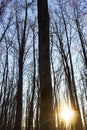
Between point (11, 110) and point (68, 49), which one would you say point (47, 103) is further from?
point (11, 110)

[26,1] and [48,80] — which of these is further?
[26,1]

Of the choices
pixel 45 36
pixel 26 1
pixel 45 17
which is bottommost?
pixel 45 36

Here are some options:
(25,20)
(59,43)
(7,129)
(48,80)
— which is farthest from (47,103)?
(7,129)

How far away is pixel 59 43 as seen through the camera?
1602 centimetres

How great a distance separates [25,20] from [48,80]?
11.6 m

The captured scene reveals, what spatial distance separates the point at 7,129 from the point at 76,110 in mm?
10946

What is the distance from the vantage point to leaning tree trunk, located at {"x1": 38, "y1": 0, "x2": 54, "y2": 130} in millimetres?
3182

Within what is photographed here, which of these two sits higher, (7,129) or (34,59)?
(34,59)

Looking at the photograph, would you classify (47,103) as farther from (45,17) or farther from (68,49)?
(68,49)

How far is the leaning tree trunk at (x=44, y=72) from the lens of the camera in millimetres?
3182

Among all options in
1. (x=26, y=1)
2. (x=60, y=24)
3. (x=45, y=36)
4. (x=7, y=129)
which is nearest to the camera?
(x=45, y=36)

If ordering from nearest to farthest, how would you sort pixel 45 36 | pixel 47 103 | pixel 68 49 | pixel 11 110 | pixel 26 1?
pixel 47 103 < pixel 45 36 < pixel 26 1 < pixel 68 49 < pixel 11 110

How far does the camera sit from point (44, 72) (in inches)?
138

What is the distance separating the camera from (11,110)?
24.0 meters
